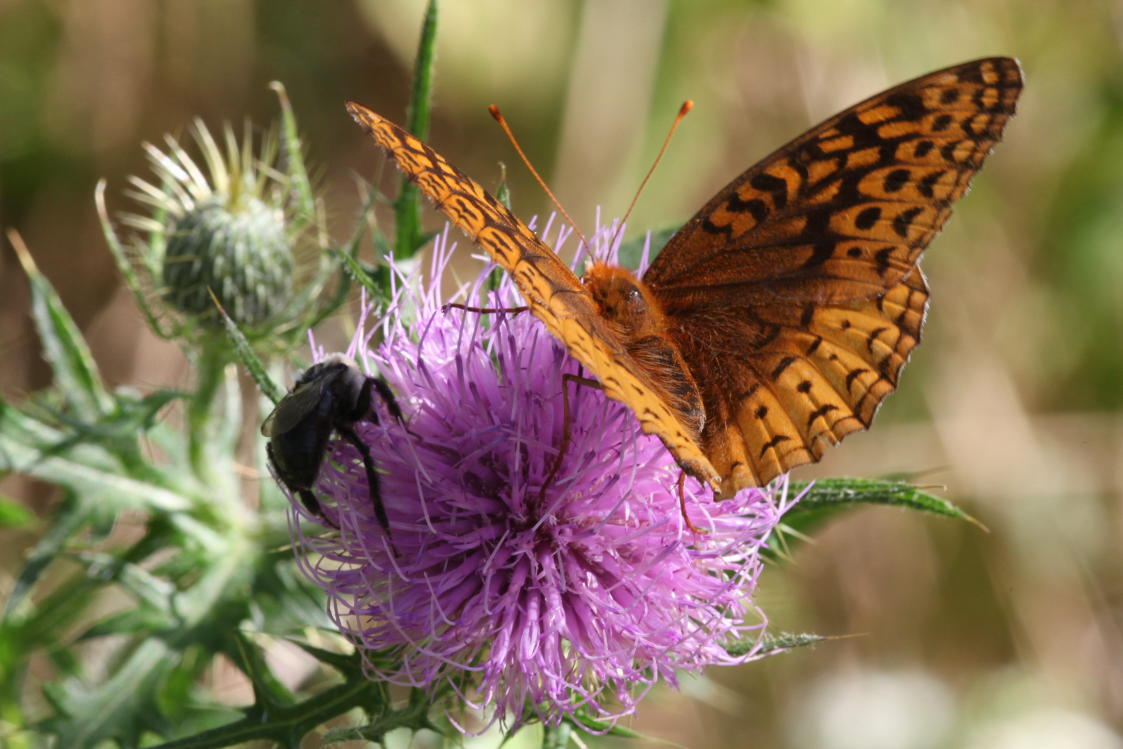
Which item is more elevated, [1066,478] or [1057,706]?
[1066,478]

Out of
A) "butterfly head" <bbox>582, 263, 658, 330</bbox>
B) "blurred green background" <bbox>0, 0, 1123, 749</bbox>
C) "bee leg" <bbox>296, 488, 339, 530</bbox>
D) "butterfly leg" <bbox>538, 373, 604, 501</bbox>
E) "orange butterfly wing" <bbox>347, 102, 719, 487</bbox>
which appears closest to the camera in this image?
"orange butterfly wing" <bbox>347, 102, 719, 487</bbox>

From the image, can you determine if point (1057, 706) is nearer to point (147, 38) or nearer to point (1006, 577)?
point (1006, 577)

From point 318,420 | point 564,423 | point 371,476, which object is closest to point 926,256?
point 564,423

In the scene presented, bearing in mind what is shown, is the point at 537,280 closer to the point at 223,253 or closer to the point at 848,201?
the point at 848,201

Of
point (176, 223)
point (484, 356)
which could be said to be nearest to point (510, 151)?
point (176, 223)

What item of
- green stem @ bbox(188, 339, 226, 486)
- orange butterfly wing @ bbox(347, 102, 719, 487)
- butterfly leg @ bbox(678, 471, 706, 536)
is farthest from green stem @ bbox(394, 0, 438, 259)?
butterfly leg @ bbox(678, 471, 706, 536)

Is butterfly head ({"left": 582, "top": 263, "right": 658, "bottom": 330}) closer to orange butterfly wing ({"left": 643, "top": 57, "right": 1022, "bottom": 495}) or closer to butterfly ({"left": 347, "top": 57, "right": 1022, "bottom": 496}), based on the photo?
butterfly ({"left": 347, "top": 57, "right": 1022, "bottom": 496})
